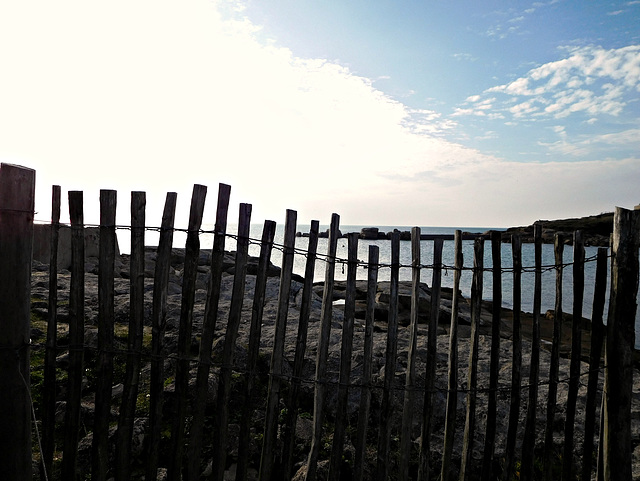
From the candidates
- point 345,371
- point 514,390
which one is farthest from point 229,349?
point 514,390

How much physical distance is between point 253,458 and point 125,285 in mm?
5797

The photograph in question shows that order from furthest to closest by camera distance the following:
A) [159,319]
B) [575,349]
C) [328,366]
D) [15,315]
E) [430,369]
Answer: [328,366], [575,349], [430,369], [159,319], [15,315]

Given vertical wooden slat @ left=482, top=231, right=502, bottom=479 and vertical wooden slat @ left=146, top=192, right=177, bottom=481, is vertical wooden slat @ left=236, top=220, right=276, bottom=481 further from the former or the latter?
vertical wooden slat @ left=482, top=231, right=502, bottom=479

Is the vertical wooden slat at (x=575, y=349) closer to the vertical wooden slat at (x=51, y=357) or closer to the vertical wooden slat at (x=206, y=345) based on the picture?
the vertical wooden slat at (x=206, y=345)

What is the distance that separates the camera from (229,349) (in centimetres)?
314

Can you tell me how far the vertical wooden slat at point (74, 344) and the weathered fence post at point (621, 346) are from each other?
12.7ft

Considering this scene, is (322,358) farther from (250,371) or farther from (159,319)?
(159,319)

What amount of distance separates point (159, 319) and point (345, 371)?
1.36 metres

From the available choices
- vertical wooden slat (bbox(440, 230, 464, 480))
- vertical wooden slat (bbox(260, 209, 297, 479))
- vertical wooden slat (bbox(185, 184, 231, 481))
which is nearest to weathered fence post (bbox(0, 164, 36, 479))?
vertical wooden slat (bbox(185, 184, 231, 481))

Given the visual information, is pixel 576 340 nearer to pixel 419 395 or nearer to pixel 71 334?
pixel 419 395

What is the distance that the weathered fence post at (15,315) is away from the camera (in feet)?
8.84

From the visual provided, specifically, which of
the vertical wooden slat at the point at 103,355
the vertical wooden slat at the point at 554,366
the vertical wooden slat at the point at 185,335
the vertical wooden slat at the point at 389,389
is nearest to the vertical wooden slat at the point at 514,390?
the vertical wooden slat at the point at 554,366

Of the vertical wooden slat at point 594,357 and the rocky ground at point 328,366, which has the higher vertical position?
the vertical wooden slat at point 594,357

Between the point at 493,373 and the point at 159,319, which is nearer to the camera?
the point at 159,319
